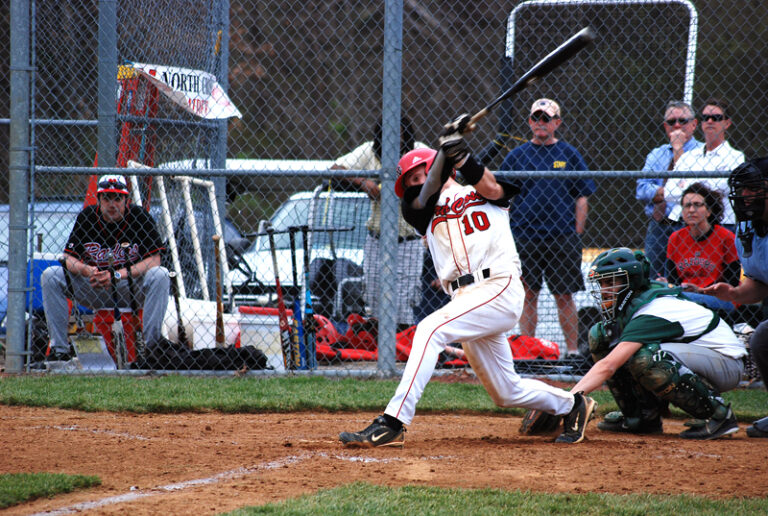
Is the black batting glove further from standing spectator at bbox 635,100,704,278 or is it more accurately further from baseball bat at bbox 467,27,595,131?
standing spectator at bbox 635,100,704,278

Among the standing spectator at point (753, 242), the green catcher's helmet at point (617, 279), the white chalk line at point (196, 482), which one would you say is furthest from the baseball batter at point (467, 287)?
the standing spectator at point (753, 242)

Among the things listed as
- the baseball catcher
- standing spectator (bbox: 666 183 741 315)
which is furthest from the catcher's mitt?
standing spectator (bbox: 666 183 741 315)

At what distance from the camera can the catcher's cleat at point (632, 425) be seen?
16.3ft

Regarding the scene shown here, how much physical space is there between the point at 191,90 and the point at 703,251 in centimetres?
421

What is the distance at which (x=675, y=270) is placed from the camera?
21.3ft

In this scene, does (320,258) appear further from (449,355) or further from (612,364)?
(612,364)

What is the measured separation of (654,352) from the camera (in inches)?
183

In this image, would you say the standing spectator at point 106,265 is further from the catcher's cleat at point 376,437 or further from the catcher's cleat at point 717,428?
the catcher's cleat at point 717,428

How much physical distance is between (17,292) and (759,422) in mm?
4963

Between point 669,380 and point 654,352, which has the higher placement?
point 654,352

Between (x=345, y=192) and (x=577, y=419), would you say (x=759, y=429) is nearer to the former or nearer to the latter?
(x=577, y=419)

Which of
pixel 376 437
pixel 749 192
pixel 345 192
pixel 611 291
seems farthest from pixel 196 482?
pixel 345 192

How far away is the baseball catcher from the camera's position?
4633 mm

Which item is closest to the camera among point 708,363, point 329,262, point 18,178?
point 708,363
